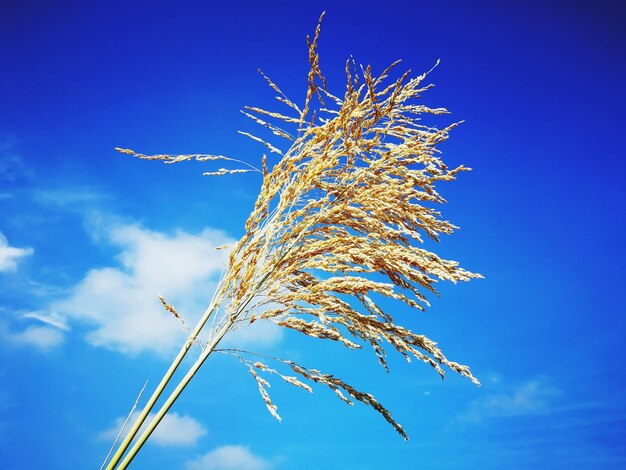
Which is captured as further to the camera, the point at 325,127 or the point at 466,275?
the point at 325,127

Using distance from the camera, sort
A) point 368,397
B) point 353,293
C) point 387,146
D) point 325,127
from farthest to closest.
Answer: point 387,146 → point 325,127 → point 353,293 → point 368,397

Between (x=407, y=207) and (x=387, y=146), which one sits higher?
(x=387, y=146)

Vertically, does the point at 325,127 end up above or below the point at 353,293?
above

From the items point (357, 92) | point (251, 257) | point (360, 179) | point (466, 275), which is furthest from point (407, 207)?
point (251, 257)

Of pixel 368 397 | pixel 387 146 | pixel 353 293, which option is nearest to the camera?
pixel 368 397

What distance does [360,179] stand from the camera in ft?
9.74

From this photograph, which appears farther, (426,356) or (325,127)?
(325,127)

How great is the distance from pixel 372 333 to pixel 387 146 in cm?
137

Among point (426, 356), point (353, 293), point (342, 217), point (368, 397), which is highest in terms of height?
point (342, 217)

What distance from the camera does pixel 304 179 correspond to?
2.80 m

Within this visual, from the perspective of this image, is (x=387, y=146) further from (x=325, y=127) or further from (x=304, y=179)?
(x=304, y=179)

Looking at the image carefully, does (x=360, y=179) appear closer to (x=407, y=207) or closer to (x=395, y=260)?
(x=407, y=207)

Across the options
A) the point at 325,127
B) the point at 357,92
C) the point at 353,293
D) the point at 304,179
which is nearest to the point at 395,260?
the point at 353,293

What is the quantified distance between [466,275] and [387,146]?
3.59 feet
